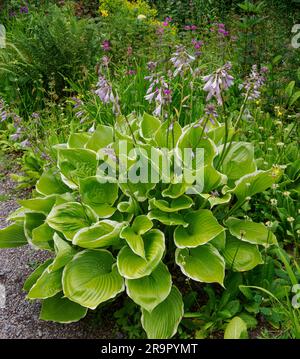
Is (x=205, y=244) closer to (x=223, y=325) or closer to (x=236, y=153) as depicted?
(x=223, y=325)

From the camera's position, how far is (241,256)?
272 centimetres

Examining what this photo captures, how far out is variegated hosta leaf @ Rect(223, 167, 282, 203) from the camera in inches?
108

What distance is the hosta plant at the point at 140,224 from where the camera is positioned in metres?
2.45

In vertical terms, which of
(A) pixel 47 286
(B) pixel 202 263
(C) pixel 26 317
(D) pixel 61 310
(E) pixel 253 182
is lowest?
(C) pixel 26 317

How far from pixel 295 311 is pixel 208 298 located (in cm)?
52

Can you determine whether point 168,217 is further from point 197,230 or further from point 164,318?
point 164,318

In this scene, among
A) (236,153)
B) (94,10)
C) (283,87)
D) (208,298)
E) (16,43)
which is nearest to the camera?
(208,298)

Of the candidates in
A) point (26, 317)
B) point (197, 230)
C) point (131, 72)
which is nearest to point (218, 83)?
point (197, 230)

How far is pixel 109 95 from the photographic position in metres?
2.40

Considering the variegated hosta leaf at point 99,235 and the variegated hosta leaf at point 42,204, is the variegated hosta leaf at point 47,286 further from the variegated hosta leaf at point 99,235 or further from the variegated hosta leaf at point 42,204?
the variegated hosta leaf at point 42,204

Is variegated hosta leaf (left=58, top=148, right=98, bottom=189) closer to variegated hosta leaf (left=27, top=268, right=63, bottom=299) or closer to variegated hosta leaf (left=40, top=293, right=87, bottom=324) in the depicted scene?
variegated hosta leaf (left=27, top=268, right=63, bottom=299)

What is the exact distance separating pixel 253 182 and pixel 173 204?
1.76 feet

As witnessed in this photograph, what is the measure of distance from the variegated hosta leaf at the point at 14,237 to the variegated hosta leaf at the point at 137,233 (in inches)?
32.3

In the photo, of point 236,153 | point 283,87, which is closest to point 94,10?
point 283,87
